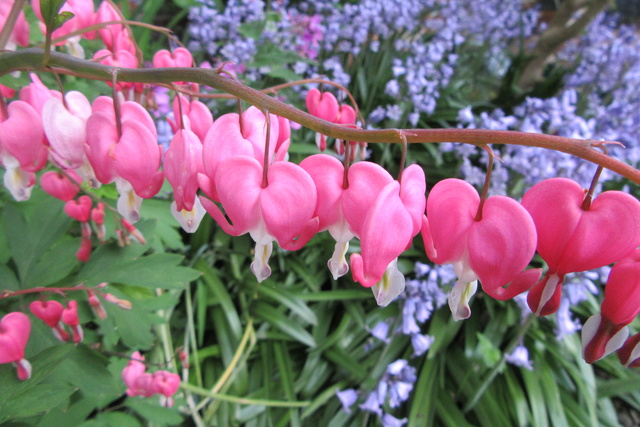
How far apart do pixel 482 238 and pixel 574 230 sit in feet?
0.34

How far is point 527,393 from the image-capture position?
2189mm

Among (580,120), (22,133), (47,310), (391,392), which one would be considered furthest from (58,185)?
(580,120)

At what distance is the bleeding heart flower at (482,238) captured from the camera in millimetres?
535

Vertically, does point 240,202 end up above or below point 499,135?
below

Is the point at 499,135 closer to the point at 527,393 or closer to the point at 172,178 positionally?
the point at 172,178

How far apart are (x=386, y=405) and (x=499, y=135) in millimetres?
1765

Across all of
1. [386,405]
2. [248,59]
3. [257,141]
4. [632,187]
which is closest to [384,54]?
[248,59]

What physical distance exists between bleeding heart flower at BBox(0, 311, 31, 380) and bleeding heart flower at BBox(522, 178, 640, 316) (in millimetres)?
839

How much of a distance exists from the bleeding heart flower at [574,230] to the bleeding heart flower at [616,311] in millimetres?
18

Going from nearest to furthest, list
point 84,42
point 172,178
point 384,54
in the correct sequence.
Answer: point 172,178
point 84,42
point 384,54

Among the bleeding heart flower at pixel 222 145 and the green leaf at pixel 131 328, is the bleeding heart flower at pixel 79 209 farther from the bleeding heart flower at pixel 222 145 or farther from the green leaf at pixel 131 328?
the bleeding heart flower at pixel 222 145

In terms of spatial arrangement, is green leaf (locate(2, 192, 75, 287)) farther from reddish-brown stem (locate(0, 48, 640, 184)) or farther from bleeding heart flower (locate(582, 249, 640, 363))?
bleeding heart flower (locate(582, 249, 640, 363))

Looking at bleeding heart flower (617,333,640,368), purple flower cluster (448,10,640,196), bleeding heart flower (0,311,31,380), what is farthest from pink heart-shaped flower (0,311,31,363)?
purple flower cluster (448,10,640,196)

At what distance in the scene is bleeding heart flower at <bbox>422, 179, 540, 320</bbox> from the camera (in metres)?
0.53
